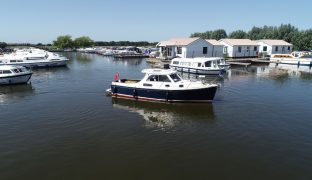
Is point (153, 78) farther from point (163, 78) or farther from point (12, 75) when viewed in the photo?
point (12, 75)

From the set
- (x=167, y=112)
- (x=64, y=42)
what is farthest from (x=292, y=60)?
(x=64, y=42)

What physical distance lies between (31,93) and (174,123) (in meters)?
17.5

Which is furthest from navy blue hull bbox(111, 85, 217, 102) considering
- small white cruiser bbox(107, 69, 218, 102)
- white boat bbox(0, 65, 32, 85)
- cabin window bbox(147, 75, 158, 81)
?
white boat bbox(0, 65, 32, 85)

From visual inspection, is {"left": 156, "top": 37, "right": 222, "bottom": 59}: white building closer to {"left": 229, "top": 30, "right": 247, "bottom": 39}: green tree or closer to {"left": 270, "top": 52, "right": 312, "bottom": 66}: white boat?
{"left": 270, "top": 52, "right": 312, "bottom": 66}: white boat

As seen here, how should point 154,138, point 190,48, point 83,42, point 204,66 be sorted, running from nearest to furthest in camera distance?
point 154,138
point 204,66
point 190,48
point 83,42

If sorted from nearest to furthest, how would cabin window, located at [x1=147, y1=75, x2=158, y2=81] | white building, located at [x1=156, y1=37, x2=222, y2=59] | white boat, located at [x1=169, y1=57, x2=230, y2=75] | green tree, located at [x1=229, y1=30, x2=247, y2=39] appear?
cabin window, located at [x1=147, y1=75, x2=158, y2=81] → white boat, located at [x1=169, y1=57, x2=230, y2=75] → white building, located at [x1=156, y1=37, x2=222, y2=59] → green tree, located at [x1=229, y1=30, x2=247, y2=39]

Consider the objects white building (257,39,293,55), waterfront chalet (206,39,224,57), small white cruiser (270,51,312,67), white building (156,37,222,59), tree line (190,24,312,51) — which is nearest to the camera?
small white cruiser (270,51,312,67)

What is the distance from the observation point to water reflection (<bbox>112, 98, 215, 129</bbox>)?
1898cm

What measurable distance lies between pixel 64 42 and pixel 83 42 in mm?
11087

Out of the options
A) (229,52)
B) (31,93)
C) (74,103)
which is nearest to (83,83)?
(31,93)

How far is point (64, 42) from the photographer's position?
133m

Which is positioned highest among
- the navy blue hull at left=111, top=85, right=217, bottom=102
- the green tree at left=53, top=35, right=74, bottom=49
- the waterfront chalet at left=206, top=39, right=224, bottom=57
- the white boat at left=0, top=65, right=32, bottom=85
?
the green tree at left=53, top=35, right=74, bottom=49

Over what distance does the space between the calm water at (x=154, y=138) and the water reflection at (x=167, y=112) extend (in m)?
0.07

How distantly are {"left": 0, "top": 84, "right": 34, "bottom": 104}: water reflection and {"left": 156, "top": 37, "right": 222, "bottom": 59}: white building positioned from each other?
33.7 m
